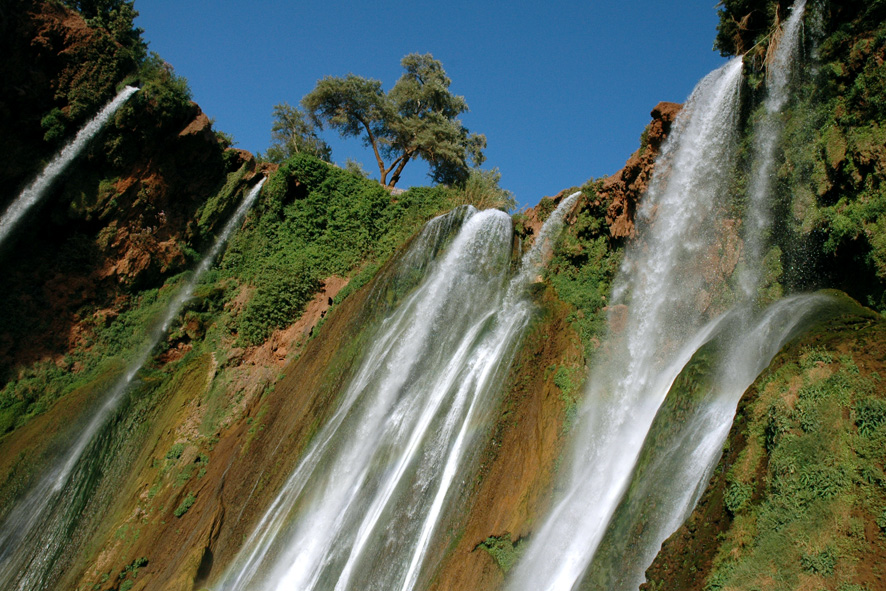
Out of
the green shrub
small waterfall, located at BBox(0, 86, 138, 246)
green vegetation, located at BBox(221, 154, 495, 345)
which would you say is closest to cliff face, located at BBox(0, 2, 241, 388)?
→ small waterfall, located at BBox(0, 86, 138, 246)

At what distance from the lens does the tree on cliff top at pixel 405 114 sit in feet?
97.0

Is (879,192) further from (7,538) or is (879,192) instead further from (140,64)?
(140,64)

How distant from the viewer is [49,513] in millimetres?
14531

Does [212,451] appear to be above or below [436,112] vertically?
below

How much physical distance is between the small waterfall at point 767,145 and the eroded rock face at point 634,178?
2325 mm

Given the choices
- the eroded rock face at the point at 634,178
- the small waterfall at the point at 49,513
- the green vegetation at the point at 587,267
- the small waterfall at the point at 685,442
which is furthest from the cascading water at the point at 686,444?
the small waterfall at the point at 49,513

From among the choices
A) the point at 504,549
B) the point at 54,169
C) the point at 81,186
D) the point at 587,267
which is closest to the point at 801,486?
the point at 504,549

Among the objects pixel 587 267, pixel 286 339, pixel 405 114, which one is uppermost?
pixel 405 114

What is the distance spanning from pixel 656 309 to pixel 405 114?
21099mm

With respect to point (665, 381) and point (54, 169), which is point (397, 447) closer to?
point (665, 381)

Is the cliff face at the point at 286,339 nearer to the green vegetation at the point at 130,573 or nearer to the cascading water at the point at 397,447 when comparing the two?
the green vegetation at the point at 130,573

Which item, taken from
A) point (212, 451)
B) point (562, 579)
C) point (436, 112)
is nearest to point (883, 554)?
point (562, 579)

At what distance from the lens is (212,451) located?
53.1 feet

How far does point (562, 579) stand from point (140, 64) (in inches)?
913
